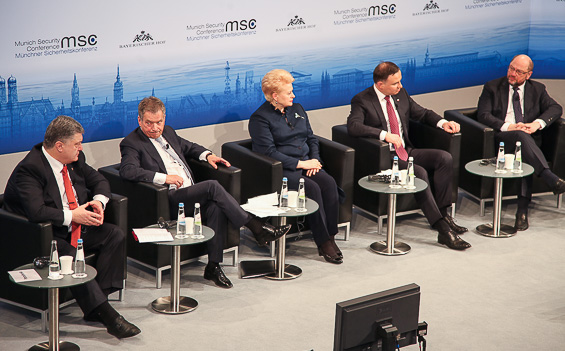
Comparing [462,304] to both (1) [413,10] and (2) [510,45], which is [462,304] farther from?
(2) [510,45]

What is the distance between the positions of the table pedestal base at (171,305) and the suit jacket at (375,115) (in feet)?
7.05

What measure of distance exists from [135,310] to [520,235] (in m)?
3.28

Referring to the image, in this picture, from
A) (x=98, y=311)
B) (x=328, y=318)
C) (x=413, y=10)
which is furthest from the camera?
(x=413, y=10)

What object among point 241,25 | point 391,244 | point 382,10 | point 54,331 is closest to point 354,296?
point 391,244

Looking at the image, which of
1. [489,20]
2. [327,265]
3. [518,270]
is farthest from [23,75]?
[489,20]

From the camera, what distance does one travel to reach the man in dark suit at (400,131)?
6.76 m

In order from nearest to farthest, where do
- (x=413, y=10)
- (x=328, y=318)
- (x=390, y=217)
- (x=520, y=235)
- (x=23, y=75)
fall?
1. (x=328, y=318)
2. (x=23, y=75)
3. (x=390, y=217)
4. (x=520, y=235)
5. (x=413, y=10)

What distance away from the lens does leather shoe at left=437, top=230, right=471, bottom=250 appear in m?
6.52

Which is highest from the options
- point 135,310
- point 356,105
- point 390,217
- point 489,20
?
point 489,20

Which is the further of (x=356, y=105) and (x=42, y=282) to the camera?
(x=356, y=105)

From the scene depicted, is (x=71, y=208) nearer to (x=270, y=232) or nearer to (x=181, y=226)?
(x=181, y=226)

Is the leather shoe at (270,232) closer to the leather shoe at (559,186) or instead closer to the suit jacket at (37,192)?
the suit jacket at (37,192)

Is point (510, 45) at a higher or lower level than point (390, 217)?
higher

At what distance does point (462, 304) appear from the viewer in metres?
5.54
